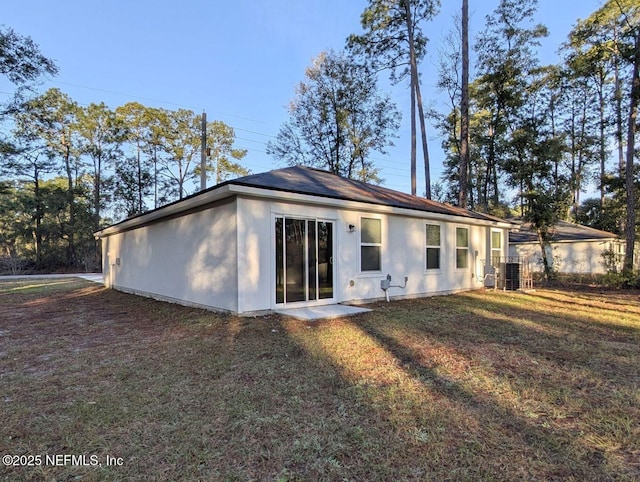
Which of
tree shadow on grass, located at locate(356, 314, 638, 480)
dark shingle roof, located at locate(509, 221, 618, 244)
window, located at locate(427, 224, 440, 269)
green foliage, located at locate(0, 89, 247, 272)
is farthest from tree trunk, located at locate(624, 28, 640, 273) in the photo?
green foliage, located at locate(0, 89, 247, 272)

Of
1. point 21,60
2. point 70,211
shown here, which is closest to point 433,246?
point 21,60

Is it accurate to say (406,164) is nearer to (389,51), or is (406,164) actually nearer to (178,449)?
(389,51)

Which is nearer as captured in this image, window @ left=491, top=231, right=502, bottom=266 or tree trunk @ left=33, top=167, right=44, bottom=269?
window @ left=491, top=231, right=502, bottom=266

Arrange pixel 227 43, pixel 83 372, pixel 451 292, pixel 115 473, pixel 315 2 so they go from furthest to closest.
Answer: pixel 227 43, pixel 315 2, pixel 451 292, pixel 83 372, pixel 115 473

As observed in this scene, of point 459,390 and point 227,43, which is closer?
point 459,390

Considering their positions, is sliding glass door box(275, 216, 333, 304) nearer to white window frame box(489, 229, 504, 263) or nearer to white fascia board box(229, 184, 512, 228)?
white fascia board box(229, 184, 512, 228)

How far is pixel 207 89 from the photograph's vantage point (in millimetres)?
19062

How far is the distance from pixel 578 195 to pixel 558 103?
24.1 feet

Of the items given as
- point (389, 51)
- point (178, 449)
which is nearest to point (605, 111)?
point (389, 51)

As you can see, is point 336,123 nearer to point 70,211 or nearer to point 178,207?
point 178,207

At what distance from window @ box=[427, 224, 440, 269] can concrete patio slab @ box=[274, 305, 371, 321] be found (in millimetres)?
3436

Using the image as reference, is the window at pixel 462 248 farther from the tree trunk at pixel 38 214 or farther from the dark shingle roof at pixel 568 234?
the tree trunk at pixel 38 214

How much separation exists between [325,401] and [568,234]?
805 inches

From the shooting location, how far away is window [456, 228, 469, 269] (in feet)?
34.6
